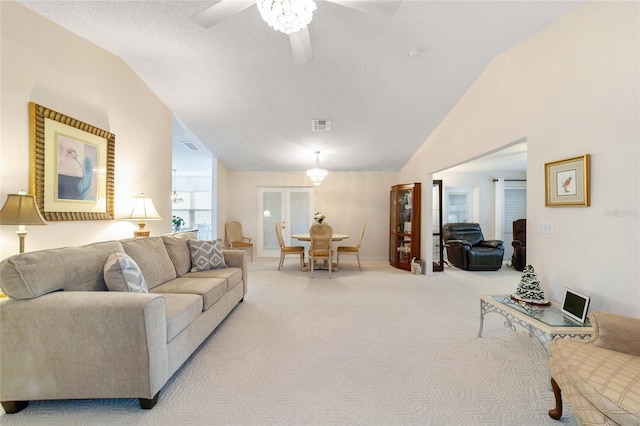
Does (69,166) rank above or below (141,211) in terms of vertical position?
above

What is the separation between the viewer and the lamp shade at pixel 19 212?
80.5 inches

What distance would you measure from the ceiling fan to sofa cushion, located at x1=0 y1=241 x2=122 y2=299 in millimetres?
1802

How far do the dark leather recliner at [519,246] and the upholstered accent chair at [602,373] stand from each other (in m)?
5.10

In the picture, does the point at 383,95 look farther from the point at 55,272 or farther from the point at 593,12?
the point at 55,272

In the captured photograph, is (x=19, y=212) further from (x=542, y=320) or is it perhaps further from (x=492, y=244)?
(x=492, y=244)

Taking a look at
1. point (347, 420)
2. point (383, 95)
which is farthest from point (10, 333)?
point (383, 95)

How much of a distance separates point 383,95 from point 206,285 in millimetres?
3282

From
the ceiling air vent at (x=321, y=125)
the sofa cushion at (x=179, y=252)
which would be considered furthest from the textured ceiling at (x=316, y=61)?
the sofa cushion at (x=179, y=252)

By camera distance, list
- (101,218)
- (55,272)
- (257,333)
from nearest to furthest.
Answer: (55,272) → (257,333) → (101,218)

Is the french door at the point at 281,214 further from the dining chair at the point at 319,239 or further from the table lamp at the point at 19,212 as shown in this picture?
the table lamp at the point at 19,212

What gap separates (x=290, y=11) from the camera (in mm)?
1507

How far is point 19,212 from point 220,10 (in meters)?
2.02

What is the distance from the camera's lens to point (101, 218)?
10.6 feet

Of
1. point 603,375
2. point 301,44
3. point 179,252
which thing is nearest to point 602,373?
point 603,375
